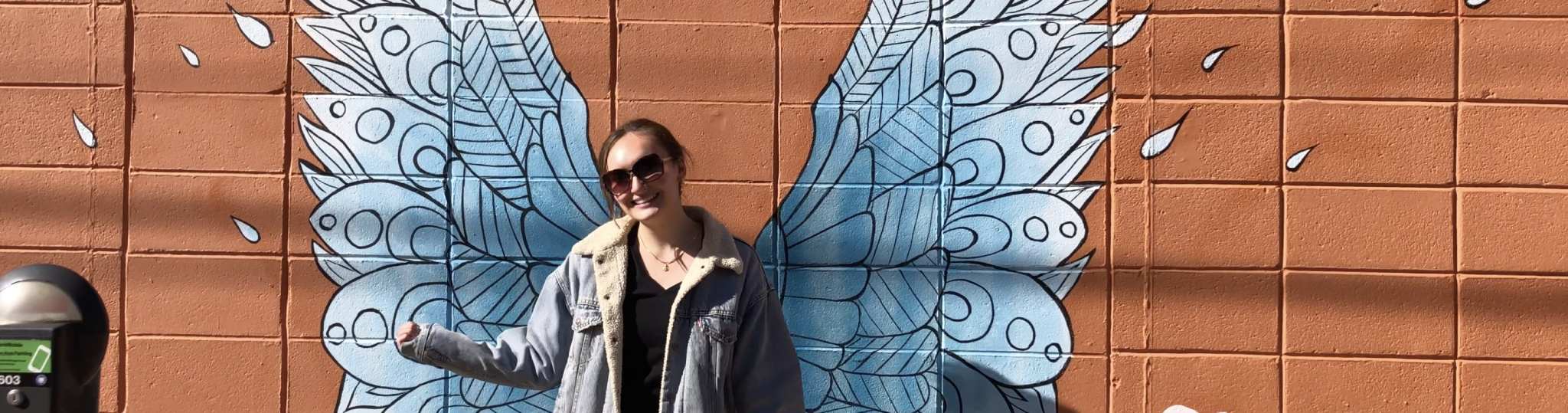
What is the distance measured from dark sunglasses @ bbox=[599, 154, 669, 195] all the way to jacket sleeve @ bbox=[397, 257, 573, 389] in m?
0.28

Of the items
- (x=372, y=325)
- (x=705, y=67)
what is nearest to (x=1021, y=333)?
(x=705, y=67)

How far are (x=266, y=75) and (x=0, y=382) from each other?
5.01 ft

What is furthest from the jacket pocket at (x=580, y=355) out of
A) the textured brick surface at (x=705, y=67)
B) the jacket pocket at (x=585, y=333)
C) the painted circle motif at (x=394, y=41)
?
the painted circle motif at (x=394, y=41)

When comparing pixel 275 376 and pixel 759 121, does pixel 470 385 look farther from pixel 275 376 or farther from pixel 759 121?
pixel 759 121

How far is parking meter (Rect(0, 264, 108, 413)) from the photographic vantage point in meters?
2.30

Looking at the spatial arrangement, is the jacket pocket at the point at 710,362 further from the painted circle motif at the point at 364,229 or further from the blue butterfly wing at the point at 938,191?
the painted circle motif at the point at 364,229

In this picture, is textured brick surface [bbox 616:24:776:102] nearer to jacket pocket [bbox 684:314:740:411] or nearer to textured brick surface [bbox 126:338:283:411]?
jacket pocket [bbox 684:314:740:411]

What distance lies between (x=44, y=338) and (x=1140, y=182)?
8.92ft

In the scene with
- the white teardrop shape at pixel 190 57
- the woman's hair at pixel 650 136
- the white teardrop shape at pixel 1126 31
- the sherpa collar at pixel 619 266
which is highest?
the white teardrop shape at pixel 1126 31

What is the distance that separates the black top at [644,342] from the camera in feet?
9.09

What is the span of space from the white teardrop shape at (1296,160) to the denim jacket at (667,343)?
1.62 meters

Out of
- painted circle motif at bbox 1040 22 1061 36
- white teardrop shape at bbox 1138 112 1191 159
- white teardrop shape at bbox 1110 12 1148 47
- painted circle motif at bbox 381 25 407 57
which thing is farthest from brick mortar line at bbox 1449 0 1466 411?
painted circle motif at bbox 381 25 407 57

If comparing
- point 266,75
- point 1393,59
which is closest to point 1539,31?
point 1393,59

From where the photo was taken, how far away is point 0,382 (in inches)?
91.2
